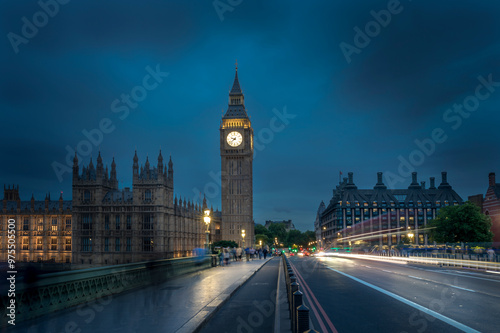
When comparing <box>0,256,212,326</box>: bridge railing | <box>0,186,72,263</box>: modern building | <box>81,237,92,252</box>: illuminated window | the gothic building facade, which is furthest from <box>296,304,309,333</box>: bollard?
<box>0,186,72,263</box>: modern building

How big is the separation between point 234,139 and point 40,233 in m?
68.4

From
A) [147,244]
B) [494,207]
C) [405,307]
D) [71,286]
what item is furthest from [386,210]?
[71,286]

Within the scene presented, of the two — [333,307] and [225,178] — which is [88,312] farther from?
[225,178]

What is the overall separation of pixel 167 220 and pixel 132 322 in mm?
99776

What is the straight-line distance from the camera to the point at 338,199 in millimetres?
176375

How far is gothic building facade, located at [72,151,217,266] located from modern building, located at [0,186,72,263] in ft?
45.3

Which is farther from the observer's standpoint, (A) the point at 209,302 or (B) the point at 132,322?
(A) the point at 209,302

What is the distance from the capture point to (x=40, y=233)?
12325cm

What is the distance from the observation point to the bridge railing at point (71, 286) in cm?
1207

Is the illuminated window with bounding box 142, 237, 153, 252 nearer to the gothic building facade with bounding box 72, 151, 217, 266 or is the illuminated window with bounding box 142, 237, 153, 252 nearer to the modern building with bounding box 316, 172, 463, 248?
the gothic building facade with bounding box 72, 151, 217, 266

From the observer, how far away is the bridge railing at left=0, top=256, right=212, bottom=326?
1207 centimetres

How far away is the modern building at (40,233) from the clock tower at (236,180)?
49940 mm

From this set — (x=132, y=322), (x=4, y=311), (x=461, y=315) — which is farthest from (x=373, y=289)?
(x=4, y=311)

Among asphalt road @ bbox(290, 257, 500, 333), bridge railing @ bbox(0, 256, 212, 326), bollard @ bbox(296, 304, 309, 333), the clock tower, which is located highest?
the clock tower
